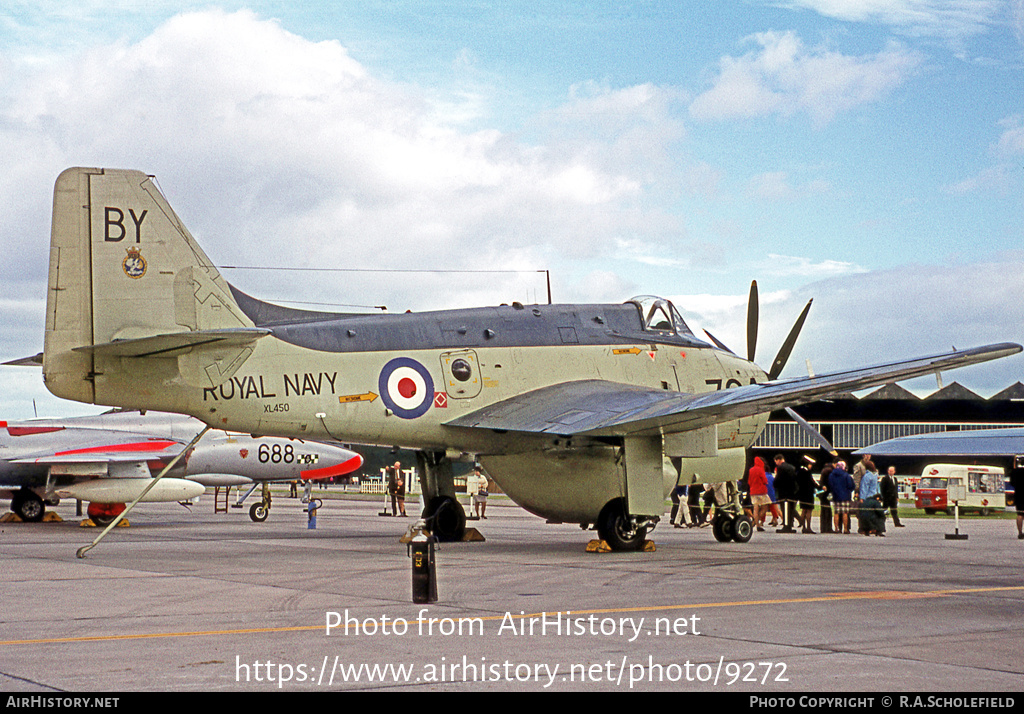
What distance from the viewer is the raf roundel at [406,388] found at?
17.0 metres

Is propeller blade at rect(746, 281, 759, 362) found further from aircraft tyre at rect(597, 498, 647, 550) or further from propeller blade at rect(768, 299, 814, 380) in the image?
aircraft tyre at rect(597, 498, 647, 550)

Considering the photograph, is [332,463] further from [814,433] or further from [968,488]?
[968,488]

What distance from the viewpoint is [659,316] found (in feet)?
64.5

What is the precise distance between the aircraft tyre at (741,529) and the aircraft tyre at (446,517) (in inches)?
203

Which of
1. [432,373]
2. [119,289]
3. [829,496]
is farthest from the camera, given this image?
[829,496]

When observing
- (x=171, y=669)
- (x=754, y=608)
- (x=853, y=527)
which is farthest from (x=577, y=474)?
(x=853, y=527)

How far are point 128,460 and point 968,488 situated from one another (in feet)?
106

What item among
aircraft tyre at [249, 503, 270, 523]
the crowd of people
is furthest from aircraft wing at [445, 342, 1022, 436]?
aircraft tyre at [249, 503, 270, 523]

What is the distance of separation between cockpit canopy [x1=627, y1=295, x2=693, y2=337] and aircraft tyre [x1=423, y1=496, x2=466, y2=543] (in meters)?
4.85

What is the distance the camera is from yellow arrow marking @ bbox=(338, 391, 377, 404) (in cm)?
1658

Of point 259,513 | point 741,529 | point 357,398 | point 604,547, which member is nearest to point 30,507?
point 259,513

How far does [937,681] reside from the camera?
21.3ft

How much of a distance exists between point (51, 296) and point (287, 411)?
3.71 m
